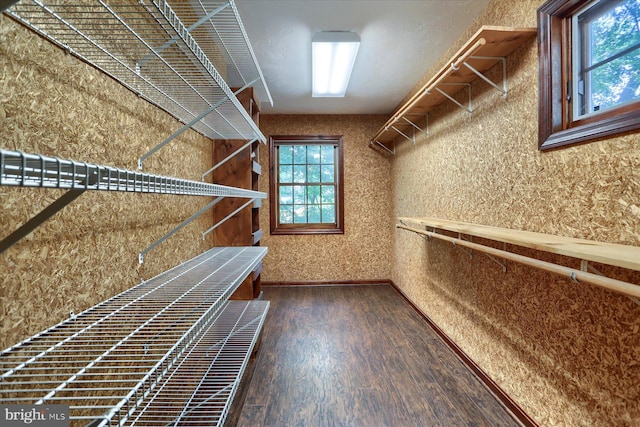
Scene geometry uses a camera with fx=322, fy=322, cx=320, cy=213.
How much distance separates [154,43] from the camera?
4.00 ft

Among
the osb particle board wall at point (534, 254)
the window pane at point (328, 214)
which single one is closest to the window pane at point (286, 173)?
the window pane at point (328, 214)

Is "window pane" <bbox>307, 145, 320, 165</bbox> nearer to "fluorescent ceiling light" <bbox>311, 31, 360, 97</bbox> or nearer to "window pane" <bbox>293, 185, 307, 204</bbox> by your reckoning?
"window pane" <bbox>293, 185, 307, 204</bbox>

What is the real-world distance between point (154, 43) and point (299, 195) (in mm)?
3306

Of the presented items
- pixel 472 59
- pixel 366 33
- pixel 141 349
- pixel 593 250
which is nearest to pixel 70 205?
pixel 141 349

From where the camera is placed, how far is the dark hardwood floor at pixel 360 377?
171 cm

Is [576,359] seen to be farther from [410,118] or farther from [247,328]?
[410,118]

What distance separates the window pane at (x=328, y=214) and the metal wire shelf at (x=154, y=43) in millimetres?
2598

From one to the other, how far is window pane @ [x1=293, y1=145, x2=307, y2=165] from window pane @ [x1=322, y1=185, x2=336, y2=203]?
0.47 metres

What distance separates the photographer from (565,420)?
1.39 meters

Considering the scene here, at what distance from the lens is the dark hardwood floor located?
1.71m

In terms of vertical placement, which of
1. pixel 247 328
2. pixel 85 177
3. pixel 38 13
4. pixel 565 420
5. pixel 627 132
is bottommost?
pixel 565 420

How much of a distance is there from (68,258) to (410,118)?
2895 millimetres

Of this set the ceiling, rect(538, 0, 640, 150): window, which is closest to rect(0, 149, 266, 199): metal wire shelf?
rect(538, 0, 640, 150): window

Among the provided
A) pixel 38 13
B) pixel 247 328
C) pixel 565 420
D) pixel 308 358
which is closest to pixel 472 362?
pixel 565 420
